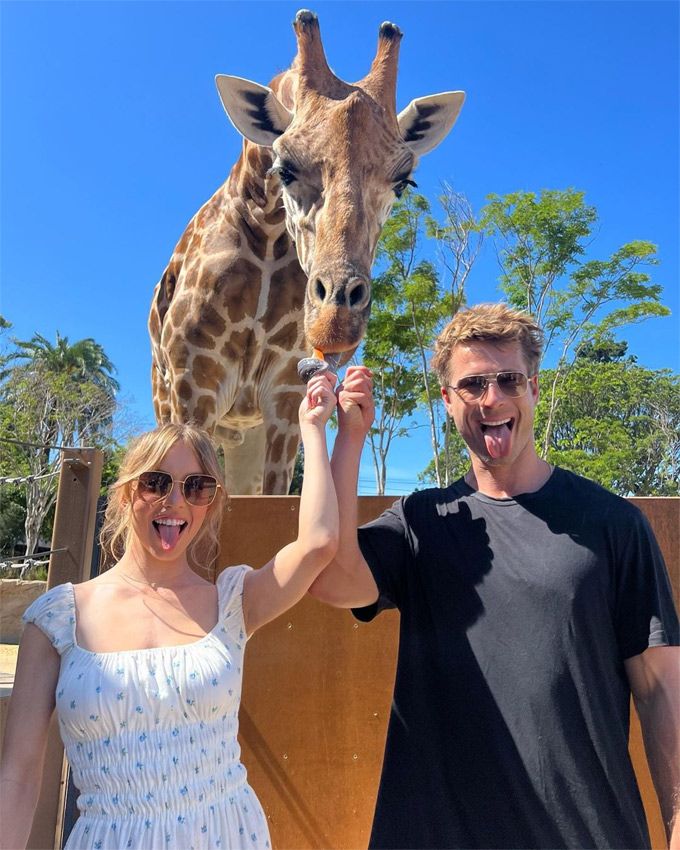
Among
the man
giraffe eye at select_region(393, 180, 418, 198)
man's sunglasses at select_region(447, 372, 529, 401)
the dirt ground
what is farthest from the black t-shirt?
the dirt ground

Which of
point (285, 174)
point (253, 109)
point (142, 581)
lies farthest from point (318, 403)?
point (253, 109)

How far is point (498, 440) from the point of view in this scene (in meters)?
1.84

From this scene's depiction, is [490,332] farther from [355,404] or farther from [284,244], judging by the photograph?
[284,244]

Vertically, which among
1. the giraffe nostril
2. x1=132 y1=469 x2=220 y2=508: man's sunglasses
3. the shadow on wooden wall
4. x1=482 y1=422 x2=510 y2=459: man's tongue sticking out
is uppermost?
the giraffe nostril

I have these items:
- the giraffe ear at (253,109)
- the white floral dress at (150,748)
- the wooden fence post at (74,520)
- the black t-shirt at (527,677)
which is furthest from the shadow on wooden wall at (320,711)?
the giraffe ear at (253,109)

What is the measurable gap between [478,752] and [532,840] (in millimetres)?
208

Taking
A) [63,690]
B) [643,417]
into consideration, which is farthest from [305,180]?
[643,417]

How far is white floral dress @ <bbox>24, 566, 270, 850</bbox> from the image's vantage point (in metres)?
1.52

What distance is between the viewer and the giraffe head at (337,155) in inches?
124

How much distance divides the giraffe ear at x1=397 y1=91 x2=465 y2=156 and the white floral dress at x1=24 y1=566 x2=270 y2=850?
3.68m

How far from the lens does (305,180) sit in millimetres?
3654

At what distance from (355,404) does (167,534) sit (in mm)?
611

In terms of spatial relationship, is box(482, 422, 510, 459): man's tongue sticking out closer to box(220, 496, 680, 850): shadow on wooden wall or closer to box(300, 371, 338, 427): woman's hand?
box(300, 371, 338, 427): woman's hand

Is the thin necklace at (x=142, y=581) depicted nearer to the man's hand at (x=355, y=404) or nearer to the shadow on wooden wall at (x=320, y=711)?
the man's hand at (x=355, y=404)
